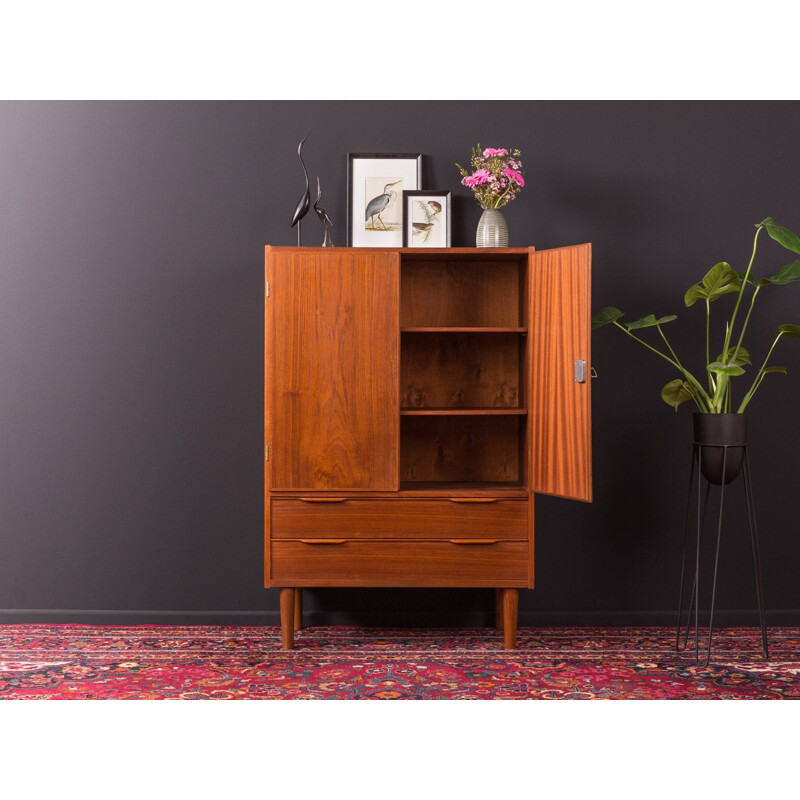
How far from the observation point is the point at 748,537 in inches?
159

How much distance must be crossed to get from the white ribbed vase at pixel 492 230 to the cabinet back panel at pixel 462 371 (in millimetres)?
490

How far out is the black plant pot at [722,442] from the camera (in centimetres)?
349

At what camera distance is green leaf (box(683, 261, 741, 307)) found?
346 cm

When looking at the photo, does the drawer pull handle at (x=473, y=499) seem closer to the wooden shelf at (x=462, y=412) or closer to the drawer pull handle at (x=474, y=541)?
the drawer pull handle at (x=474, y=541)

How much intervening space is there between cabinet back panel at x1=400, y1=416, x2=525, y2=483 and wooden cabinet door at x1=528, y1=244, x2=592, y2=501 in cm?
38

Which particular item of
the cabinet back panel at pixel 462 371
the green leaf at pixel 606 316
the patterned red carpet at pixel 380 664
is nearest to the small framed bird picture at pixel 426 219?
the cabinet back panel at pixel 462 371

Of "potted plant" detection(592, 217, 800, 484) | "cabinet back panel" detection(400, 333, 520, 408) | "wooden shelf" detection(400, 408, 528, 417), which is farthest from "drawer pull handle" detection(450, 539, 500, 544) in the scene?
"potted plant" detection(592, 217, 800, 484)

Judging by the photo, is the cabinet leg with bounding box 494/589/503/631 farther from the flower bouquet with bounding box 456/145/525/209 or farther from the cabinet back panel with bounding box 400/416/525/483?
Answer: the flower bouquet with bounding box 456/145/525/209

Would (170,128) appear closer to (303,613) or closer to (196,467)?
(196,467)

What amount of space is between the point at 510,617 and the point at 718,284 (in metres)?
1.75

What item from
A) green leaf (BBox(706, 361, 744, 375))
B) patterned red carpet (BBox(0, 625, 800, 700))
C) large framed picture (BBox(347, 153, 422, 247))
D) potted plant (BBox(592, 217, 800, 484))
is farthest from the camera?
large framed picture (BBox(347, 153, 422, 247))

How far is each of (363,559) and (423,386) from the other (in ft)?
3.09

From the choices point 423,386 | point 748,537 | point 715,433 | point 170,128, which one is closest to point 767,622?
point 748,537

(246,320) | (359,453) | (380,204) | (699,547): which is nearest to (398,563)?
(359,453)
